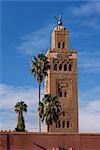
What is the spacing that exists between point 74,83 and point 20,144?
29929 millimetres

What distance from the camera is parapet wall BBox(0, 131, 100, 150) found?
5000 cm

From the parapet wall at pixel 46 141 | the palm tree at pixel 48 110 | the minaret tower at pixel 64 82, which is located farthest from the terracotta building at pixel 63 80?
the parapet wall at pixel 46 141

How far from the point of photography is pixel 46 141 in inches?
2002

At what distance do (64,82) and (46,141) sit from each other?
28443 millimetres

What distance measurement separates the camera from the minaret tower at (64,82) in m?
76.5

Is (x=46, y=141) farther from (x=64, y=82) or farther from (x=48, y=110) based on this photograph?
(x=64, y=82)

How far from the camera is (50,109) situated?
58.1 meters

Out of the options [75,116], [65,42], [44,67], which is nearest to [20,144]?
[44,67]

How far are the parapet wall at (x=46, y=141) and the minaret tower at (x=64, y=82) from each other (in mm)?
23802

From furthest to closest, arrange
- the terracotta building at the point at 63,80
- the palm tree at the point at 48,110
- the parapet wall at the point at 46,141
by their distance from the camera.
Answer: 1. the terracotta building at the point at 63,80
2. the palm tree at the point at 48,110
3. the parapet wall at the point at 46,141

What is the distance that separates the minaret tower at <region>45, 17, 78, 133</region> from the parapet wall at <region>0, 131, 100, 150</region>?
78.1 feet

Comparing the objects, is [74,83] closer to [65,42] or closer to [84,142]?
[65,42]

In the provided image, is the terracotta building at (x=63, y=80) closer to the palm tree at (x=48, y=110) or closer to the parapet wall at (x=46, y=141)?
the palm tree at (x=48, y=110)

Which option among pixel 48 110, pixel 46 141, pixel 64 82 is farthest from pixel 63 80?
pixel 46 141
